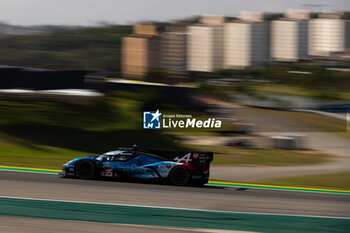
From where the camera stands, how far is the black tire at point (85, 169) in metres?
10.7

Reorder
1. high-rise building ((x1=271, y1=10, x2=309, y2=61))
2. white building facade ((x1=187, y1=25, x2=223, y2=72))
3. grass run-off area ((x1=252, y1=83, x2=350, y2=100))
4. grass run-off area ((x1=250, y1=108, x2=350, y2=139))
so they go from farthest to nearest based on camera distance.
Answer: high-rise building ((x1=271, y1=10, x2=309, y2=61)) → grass run-off area ((x1=252, y1=83, x2=350, y2=100)) → white building facade ((x1=187, y1=25, x2=223, y2=72)) → grass run-off area ((x1=250, y1=108, x2=350, y2=139))

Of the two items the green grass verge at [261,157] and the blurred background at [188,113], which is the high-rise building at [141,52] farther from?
the green grass verge at [261,157]

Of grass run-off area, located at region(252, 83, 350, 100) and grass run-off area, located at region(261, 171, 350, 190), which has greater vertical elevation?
grass run-off area, located at region(252, 83, 350, 100)

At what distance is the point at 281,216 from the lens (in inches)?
311

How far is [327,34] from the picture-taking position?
34.1 m

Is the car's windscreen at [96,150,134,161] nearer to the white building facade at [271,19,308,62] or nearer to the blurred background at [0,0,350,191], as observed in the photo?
the blurred background at [0,0,350,191]

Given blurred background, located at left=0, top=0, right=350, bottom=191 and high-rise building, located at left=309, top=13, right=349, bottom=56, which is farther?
high-rise building, located at left=309, top=13, right=349, bottom=56

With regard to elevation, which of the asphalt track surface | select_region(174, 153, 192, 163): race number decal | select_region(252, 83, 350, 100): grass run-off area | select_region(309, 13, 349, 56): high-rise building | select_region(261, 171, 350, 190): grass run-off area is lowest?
select_region(261, 171, 350, 190): grass run-off area

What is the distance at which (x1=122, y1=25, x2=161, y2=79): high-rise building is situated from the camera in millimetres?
26000

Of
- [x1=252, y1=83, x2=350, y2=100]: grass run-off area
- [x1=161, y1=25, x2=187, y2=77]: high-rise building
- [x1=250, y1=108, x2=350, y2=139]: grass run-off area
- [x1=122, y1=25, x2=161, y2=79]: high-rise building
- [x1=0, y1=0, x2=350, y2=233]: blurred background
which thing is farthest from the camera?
[x1=252, y1=83, x2=350, y2=100]: grass run-off area

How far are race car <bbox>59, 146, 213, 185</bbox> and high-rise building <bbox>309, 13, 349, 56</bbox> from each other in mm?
25076

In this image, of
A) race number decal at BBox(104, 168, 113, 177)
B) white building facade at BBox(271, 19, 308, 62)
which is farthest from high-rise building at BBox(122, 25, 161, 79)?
race number decal at BBox(104, 168, 113, 177)

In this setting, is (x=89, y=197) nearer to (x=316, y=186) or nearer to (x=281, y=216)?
(x=281, y=216)

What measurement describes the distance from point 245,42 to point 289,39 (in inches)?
138
